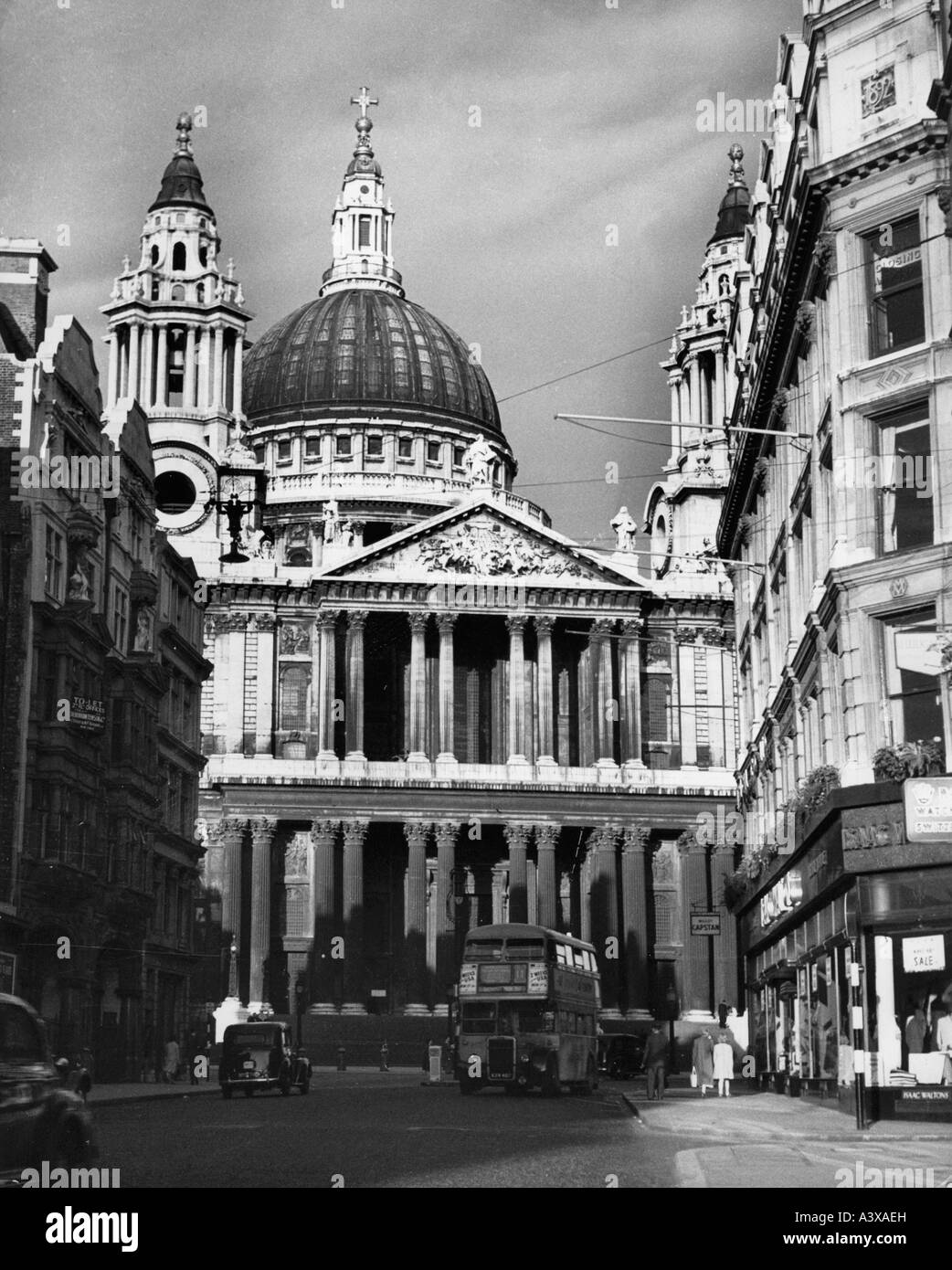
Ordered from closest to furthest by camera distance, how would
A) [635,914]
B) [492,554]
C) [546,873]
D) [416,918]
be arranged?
1. [416,918]
2. [546,873]
3. [635,914]
4. [492,554]

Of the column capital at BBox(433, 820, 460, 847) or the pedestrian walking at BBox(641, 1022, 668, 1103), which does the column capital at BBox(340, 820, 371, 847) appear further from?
the pedestrian walking at BBox(641, 1022, 668, 1103)

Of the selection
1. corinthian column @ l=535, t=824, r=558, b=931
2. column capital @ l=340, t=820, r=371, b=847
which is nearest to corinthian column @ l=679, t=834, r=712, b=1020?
corinthian column @ l=535, t=824, r=558, b=931

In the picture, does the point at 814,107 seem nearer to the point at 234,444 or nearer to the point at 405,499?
the point at 234,444

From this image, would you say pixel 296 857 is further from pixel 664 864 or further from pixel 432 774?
pixel 664 864

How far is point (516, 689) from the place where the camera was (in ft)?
322

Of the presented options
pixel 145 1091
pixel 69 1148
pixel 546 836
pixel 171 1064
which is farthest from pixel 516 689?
pixel 69 1148

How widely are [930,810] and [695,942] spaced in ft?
221

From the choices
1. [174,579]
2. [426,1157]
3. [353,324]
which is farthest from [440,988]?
[426,1157]

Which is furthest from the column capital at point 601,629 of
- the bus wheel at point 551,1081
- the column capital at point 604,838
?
the bus wheel at point 551,1081

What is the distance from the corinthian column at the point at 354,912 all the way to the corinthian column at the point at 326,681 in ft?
14.7

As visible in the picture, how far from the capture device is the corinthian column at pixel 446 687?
96.2m

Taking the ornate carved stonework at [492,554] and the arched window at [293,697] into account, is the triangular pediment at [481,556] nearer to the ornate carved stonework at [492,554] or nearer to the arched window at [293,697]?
the ornate carved stonework at [492,554]

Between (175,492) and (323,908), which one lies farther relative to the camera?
(175,492)
